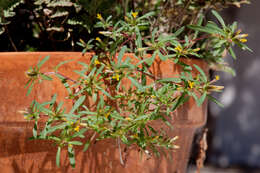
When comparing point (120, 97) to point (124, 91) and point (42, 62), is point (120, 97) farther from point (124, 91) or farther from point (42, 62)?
point (42, 62)

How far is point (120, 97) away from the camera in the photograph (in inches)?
26.8

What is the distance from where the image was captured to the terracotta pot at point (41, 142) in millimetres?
707

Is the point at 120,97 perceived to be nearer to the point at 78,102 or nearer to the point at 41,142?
the point at 78,102

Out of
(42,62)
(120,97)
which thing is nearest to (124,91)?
(120,97)

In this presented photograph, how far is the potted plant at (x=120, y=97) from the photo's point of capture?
0.62m

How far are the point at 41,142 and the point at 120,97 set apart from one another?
240 millimetres

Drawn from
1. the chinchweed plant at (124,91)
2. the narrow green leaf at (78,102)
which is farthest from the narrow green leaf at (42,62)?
the narrow green leaf at (78,102)

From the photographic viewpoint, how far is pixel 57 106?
0.69m

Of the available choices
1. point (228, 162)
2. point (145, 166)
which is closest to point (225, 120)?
point (228, 162)

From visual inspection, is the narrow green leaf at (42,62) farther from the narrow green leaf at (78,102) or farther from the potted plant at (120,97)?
the narrow green leaf at (78,102)

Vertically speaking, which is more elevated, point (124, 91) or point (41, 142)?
point (124, 91)

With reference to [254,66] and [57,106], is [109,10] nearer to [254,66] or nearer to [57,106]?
[57,106]

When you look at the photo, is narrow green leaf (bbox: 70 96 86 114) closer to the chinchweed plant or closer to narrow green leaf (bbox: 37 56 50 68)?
the chinchweed plant

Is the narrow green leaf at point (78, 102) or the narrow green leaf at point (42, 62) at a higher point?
the narrow green leaf at point (42, 62)
